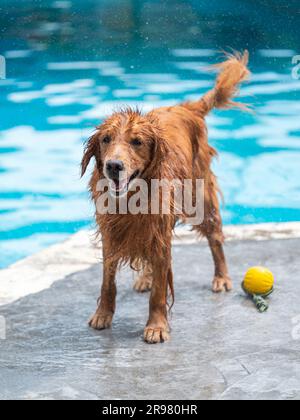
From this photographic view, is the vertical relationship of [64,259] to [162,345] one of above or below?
below

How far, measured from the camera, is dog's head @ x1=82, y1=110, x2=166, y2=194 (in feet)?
13.0

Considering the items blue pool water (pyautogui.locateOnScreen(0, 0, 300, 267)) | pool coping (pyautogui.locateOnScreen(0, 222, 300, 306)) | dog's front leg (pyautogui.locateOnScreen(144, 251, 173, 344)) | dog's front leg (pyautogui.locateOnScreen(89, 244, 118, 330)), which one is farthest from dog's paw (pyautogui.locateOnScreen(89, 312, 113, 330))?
blue pool water (pyautogui.locateOnScreen(0, 0, 300, 267))

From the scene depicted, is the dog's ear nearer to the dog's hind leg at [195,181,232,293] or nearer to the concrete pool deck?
the concrete pool deck

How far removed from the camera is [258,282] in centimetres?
476

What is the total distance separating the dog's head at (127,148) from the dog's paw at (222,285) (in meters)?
1.13

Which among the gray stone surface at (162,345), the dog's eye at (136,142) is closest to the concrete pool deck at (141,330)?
the gray stone surface at (162,345)

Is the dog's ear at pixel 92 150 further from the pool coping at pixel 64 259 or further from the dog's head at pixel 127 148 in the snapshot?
the pool coping at pixel 64 259

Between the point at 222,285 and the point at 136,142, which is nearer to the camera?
the point at 136,142

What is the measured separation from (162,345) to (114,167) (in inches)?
36.0

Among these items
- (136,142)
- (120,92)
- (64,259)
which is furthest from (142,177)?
(120,92)

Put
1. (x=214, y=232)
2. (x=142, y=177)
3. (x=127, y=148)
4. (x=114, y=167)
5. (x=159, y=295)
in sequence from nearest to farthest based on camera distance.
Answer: (x=114, y=167), (x=127, y=148), (x=142, y=177), (x=159, y=295), (x=214, y=232)

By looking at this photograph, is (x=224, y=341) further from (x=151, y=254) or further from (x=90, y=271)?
(x=90, y=271)

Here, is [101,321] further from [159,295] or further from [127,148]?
[127,148]

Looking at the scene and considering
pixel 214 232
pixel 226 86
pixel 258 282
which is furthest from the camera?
pixel 226 86
